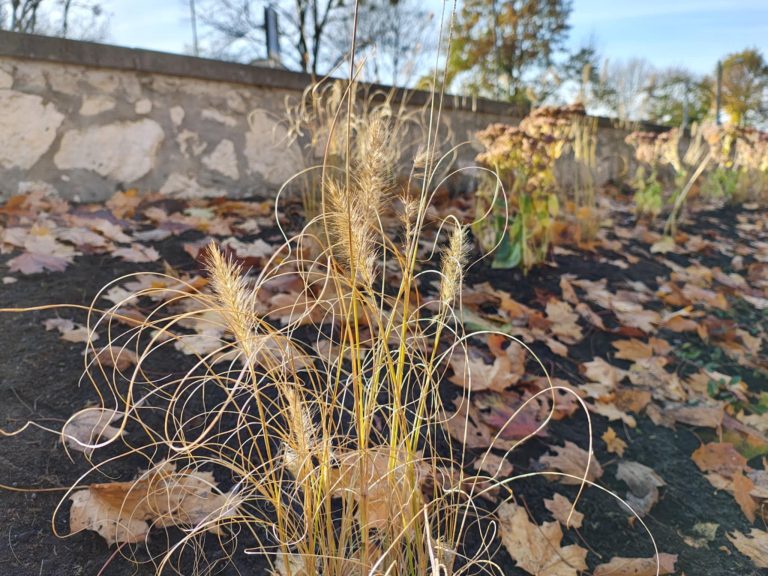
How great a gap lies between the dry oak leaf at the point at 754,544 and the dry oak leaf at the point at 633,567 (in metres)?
0.27

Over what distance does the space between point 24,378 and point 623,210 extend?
521 centimetres

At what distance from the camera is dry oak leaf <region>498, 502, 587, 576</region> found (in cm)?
136

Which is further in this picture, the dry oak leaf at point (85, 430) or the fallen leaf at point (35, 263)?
the fallen leaf at point (35, 263)

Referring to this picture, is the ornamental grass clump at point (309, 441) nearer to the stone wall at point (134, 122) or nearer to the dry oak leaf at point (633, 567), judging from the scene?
the dry oak leaf at point (633, 567)

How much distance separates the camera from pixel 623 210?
5.47 metres

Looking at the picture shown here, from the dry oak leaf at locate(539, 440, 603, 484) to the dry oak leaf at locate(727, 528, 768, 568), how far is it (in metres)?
0.39

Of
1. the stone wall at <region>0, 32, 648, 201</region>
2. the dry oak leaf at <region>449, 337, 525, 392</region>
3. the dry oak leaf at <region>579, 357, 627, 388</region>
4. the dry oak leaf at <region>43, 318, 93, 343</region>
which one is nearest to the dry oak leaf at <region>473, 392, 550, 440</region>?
the dry oak leaf at <region>449, 337, 525, 392</region>

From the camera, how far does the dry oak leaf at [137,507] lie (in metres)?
1.17

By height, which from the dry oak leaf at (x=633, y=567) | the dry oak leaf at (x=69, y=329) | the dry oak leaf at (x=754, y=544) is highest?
the dry oak leaf at (x=69, y=329)

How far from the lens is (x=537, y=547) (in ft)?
4.66

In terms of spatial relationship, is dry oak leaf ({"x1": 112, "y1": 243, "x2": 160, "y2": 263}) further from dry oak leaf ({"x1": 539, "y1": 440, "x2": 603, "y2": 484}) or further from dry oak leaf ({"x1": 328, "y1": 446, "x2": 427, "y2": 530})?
dry oak leaf ({"x1": 539, "y1": 440, "x2": 603, "y2": 484})

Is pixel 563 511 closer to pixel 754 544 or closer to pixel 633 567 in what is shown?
pixel 633 567

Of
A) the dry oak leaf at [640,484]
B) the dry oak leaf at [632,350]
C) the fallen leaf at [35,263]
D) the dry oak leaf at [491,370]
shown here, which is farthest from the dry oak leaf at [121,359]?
the dry oak leaf at [632,350]

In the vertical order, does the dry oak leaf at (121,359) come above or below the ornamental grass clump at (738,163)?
below
